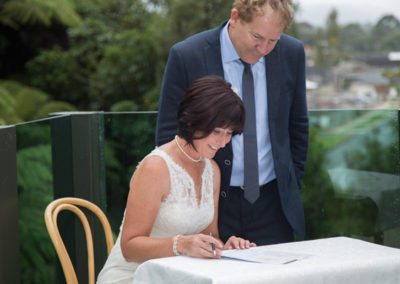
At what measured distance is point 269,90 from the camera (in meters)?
3.88

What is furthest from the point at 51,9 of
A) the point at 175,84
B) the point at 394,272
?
the point at 394,272

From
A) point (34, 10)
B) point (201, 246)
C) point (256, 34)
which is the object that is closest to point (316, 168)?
point (256, 34)

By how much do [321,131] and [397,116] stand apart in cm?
43

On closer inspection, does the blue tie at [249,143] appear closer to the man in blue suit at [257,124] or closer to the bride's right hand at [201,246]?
the man in blue suit at [257,124]

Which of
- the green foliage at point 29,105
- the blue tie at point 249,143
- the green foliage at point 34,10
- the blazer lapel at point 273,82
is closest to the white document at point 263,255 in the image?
the blue tie at point 249,143

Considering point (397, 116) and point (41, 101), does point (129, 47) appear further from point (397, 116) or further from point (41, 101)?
point (397, 116)

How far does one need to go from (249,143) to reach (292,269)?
1.05 metres

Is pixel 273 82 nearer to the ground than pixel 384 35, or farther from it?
nearer to the ground

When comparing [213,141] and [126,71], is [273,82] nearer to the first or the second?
[213,141]

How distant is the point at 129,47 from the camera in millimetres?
16656

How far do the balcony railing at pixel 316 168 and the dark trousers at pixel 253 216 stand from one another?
131 cm

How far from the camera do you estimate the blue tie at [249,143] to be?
3.77 m

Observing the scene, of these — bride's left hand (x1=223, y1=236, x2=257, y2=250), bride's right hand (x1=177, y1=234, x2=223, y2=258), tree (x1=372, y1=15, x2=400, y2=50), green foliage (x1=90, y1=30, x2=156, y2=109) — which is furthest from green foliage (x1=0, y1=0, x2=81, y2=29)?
tree (x1=372, y1=15, x2=400, y2=50)

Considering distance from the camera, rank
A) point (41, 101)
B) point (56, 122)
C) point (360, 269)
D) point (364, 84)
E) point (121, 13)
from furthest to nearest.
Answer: point (364, 84) → point (121, 13) → point (41, 101) → point (56, 122) → point (360, 269)
